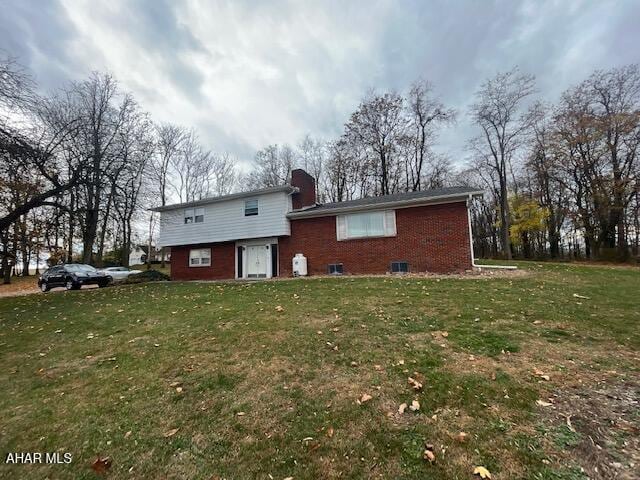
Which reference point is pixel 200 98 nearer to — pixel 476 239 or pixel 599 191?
pixel 599 191

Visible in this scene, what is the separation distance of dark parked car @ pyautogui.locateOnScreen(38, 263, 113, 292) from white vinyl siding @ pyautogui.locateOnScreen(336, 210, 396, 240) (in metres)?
16.5

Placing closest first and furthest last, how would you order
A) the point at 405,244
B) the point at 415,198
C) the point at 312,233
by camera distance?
the point at 415,198, the point at 405,244, the point at 312,233

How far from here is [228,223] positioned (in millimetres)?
18062

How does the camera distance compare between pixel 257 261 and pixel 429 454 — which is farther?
pixel 257 261

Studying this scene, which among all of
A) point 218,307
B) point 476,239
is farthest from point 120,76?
point 476,239

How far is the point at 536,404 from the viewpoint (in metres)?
2.90

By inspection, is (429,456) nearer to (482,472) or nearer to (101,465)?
(482,472)

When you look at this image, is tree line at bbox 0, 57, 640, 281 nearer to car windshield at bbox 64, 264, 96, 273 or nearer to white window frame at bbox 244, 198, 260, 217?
car windshield at bbox 64, 264, 96, 273

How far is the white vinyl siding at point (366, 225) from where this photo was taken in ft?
46.7

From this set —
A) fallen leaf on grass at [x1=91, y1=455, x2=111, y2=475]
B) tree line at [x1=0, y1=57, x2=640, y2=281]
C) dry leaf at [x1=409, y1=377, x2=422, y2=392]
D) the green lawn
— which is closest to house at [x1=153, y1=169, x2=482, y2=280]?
tree line at [x1=0, y1=57, x2=640, y2=281]

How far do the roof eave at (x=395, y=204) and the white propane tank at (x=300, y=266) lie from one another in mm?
2252

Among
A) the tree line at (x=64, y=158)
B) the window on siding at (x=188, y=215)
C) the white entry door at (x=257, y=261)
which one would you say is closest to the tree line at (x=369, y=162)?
the tree line at (x=64, y=158)

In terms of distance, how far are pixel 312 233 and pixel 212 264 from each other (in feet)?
23.8

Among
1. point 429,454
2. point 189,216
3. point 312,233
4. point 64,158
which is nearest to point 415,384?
point 429,454
